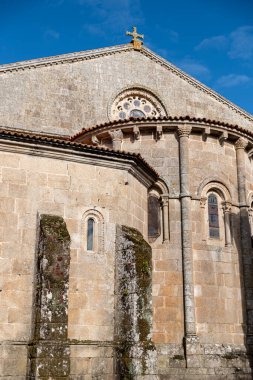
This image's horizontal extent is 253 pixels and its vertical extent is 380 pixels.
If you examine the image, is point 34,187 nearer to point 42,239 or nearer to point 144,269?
point 42,239

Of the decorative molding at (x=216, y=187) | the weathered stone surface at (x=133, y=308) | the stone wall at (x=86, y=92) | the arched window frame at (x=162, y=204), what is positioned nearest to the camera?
the weathered stone surface at (x=133, y=308)

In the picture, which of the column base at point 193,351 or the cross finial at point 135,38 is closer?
the column base at point 193,351

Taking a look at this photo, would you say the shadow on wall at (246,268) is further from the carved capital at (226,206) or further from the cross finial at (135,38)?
the cross finial at (135,38)

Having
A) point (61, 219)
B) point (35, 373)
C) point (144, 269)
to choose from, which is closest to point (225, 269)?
point (144, 269)

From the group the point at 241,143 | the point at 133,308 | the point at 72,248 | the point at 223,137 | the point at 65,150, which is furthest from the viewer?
the point at 241,143

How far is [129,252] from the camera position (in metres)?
11.3

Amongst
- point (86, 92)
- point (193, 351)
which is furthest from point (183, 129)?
point (86, 92)

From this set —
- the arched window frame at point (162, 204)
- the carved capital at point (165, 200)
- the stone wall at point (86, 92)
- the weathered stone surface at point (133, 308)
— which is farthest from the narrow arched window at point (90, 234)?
the stone wall at point (86, 92)

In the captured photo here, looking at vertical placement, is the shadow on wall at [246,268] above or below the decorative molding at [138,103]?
below

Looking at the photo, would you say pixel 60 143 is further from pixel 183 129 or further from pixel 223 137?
pixel 223 137

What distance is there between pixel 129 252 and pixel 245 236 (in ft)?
13.4

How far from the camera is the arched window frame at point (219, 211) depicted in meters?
13.6

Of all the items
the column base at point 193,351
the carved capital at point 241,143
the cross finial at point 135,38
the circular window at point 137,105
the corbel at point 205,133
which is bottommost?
the column base at point 193,351

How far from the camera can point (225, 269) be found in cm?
1336
